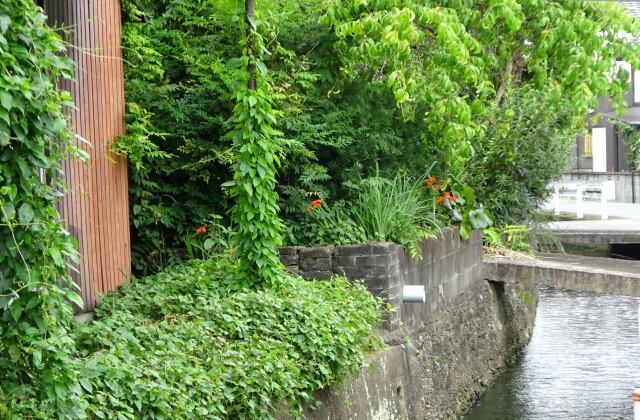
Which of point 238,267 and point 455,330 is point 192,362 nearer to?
point 238,267

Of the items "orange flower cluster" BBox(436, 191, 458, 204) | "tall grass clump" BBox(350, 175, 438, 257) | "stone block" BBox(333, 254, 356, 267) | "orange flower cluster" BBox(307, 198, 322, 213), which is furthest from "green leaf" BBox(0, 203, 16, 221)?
"orange flower cluster" BBox(436, 191, 458, 204)

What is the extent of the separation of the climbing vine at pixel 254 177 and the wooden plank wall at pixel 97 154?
3.91ft

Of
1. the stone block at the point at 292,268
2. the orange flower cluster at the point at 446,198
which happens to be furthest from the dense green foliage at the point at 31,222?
the orange flower cluster at the point at 446,198

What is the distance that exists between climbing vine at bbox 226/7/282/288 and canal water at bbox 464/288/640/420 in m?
4.51

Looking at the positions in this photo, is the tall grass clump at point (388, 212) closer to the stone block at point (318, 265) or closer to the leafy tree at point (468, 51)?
the stone block at point (318, 265)

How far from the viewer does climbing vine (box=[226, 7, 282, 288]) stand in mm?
9062

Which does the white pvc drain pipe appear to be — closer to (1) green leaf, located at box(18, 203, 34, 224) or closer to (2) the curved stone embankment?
(2) the curved stone embankment

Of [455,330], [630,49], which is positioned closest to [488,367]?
[455,330]

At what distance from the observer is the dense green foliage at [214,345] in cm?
620

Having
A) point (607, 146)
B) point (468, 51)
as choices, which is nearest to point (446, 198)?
point (468, 51)

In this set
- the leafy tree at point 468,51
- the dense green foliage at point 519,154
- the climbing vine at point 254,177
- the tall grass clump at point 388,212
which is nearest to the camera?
the climbing vine at point 254,177

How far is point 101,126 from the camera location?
966cm

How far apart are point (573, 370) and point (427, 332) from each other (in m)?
3.63

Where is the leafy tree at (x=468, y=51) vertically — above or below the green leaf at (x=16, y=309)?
above
